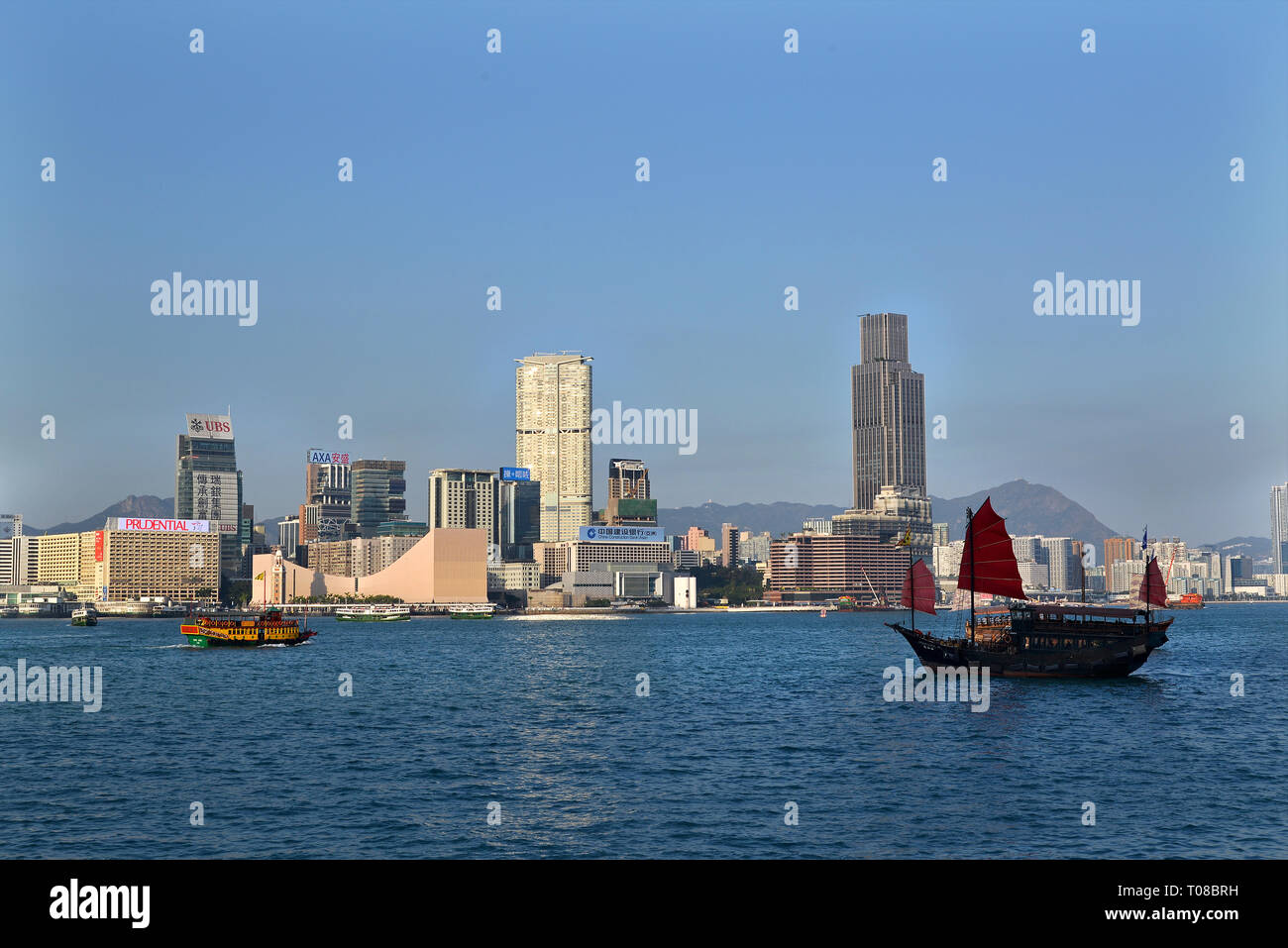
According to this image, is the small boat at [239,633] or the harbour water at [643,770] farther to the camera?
the small boat at [239,633]

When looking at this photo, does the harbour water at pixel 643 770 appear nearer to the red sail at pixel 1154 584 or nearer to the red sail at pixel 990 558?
the red sail at pixel 990 558

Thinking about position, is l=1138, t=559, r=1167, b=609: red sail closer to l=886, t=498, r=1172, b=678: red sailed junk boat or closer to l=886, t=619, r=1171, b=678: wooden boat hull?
l=886, t=498, r=1172, b=678: red sailed junk boat

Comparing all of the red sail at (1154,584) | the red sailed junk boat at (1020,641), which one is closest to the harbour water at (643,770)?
the red sailed junk boat at (1020,641)

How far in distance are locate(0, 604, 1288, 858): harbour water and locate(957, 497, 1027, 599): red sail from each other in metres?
7.45

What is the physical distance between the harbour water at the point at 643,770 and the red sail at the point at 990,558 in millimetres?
7446

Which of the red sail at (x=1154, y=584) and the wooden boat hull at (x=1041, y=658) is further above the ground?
the red sail at (x=1154, y=584)

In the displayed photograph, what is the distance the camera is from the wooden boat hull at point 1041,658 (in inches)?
3568

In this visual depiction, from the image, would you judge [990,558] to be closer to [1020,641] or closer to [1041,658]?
[1020,641]

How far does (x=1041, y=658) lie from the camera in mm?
90562

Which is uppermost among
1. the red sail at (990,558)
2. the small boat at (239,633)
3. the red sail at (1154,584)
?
the red sail at (990,558)

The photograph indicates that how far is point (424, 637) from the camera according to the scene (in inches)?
7200
